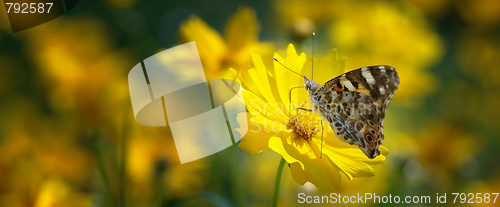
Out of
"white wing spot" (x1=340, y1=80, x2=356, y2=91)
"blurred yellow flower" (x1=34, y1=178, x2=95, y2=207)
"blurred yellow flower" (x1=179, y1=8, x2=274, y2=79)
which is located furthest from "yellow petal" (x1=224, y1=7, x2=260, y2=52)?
"blurred yellow flower" (x1=34, y1=178, x2=95, y2=207)

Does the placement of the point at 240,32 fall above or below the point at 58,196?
above

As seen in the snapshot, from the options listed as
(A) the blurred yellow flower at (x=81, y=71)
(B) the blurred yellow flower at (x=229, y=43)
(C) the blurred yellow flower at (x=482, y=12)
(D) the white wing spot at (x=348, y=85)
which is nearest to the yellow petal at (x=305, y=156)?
(D) the white wing spot at (x=348, y=85)

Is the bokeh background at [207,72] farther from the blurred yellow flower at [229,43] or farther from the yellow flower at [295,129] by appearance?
the yellow flower at [295,129]

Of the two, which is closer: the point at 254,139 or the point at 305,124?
the point at 254,139

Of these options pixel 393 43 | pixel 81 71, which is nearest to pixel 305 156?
pixel 81 71

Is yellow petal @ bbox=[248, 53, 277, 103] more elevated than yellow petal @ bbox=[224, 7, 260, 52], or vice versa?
yellow petal @ bbox=[224, 7, 260, 52]

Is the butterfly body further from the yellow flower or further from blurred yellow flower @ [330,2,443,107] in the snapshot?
blurred yellow flower @ [330,2,443,107]

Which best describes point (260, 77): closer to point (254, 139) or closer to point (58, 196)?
point (254, 139)
